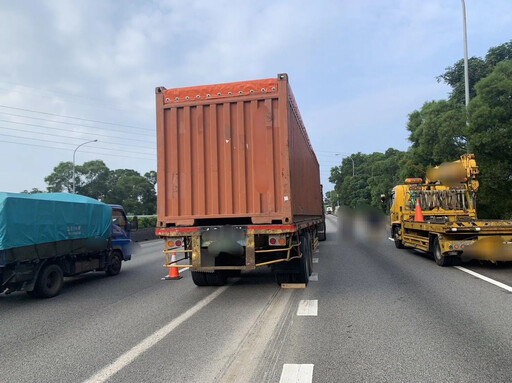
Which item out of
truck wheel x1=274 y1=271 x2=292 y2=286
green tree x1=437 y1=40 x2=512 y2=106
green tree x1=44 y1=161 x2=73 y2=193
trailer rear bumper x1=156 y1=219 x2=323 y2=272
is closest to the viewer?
trailer rear bumper x1=156 y1=219 x2=323 y2=272

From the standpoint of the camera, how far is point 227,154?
Result: 7.68 meters

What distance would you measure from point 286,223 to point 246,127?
1915 millimetres

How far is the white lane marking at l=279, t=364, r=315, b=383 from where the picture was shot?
383 cm

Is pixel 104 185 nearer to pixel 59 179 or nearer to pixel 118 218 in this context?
pixel 59 179

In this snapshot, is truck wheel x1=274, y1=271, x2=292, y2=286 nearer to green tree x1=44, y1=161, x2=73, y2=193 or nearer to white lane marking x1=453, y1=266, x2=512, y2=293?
white lane marking x1=453, y1=266, x2=512, y2=293

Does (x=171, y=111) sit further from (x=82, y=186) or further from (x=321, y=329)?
(x=82, y=186)

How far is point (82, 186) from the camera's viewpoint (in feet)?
149

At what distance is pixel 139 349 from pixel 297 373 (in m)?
1.98

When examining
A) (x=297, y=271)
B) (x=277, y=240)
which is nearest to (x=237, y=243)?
(x=277, y=240)

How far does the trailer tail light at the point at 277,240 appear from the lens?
7291 millimetres

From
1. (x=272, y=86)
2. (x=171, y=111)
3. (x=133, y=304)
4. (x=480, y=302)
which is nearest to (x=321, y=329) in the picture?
(x=480, y=302)

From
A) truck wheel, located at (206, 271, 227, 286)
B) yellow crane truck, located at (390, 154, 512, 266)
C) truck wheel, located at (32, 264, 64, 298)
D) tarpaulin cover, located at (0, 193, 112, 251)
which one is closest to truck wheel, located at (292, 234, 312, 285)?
truck wheel, located at (206, 271, 227, 286)

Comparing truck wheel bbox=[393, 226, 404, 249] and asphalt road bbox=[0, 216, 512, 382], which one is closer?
asphalt road bbox=[0, 216, 512, 382]

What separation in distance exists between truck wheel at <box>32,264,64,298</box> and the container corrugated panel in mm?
2668
